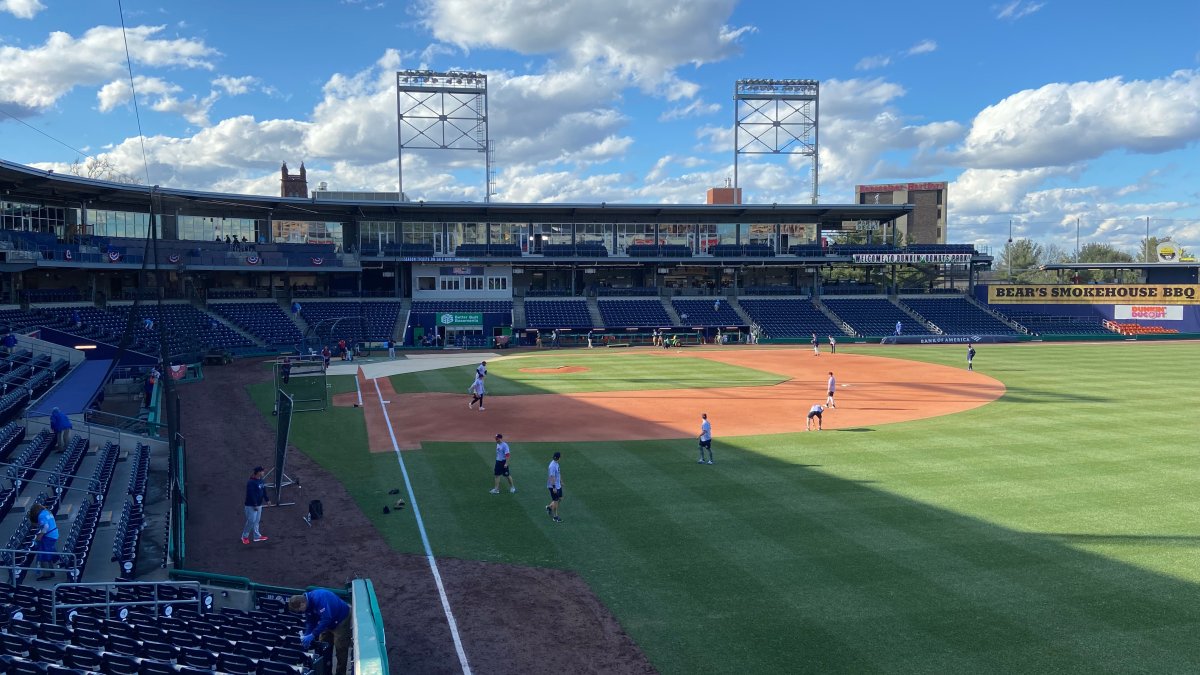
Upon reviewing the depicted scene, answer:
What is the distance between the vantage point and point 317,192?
66.2 m

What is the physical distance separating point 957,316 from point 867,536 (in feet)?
206

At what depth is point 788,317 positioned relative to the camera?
6744 cm

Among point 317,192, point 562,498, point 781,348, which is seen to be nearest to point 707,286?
point 781,348

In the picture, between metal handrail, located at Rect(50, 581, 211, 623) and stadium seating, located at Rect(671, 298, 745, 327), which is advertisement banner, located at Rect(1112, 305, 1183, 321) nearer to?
stadium seating, located at Rect(671, 298, 745, 327)

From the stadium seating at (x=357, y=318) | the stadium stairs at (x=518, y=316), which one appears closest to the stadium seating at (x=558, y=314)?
the stadium stairs at (x=518, y=316)

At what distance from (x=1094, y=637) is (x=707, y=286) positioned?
6502 centimetres

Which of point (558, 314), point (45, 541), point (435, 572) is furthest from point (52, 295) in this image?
point (435, 572)

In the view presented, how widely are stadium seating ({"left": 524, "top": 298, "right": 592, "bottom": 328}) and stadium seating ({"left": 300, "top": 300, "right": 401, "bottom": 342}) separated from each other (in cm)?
1206

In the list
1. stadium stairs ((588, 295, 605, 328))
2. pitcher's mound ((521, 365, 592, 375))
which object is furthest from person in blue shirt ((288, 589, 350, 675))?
stadium stairs ((588, 295, 605, 328))

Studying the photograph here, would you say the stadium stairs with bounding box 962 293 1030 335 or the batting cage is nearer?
the batting cage

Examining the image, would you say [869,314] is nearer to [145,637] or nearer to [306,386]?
[306,386]

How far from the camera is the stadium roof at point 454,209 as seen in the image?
169 ft

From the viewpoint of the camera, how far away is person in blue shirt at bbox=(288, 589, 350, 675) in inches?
351

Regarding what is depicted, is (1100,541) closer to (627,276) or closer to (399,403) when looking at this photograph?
(399,403)
